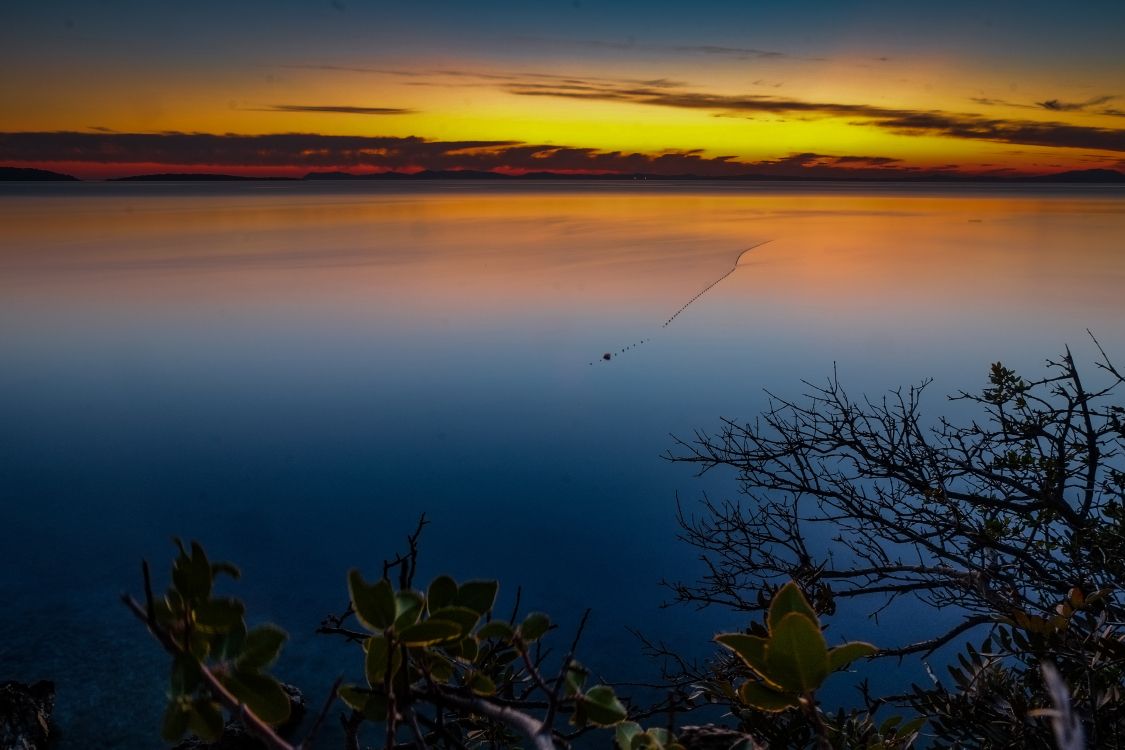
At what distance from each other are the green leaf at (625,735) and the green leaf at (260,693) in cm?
45

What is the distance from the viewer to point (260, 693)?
3.09 ft

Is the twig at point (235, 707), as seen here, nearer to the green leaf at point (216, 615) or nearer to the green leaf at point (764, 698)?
the green leaf at point (216, 615)

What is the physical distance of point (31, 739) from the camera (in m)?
7.28

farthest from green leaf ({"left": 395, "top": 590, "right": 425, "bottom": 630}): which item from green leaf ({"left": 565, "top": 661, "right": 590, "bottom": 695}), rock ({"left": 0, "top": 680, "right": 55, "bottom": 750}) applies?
rock ({"left": 0, "top": 680, "right": 55, "bottom": 750})

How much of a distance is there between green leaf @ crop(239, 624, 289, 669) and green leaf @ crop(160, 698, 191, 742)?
0.24 ft

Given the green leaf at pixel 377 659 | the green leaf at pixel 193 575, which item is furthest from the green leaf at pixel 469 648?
the green leaf at pixel 193 575

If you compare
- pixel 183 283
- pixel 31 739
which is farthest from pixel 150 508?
pixel 183 283

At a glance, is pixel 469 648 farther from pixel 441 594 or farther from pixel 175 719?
pixel 175 719

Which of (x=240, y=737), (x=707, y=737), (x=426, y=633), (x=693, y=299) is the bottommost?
(x=240, y=737)

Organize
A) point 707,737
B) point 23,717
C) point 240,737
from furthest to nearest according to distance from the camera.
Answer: point 23,717
point 240,737
point 707,737

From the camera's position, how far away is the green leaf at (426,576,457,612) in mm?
1163

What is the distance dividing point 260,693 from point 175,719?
0.09m

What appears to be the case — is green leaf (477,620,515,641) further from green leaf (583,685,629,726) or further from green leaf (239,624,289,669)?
green leaf (239,624,289,669)

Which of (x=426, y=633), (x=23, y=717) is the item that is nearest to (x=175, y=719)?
(x=426, y=633)
